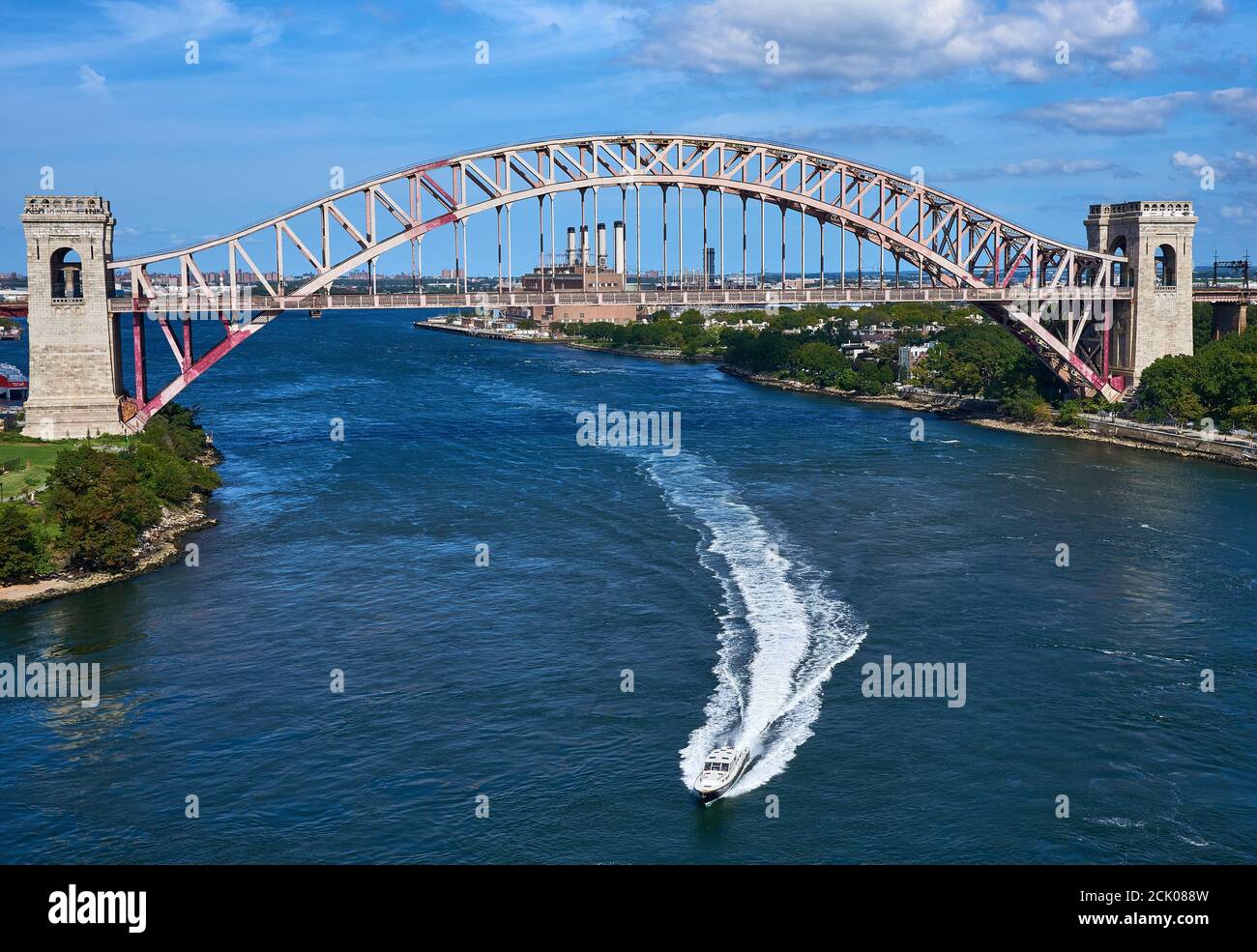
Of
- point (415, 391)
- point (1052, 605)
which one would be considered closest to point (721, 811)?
point (1052, 605)

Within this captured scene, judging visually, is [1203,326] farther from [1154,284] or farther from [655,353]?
[655,353]

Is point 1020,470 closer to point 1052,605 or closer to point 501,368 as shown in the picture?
point 1052,605

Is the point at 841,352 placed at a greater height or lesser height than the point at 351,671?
greater

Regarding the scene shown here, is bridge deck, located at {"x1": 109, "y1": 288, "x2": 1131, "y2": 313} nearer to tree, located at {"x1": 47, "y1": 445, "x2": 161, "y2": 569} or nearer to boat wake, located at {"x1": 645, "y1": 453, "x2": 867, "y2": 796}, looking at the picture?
tree, located at {"x1": 47, "y1": 445, "x2": 161, "y2": 569}

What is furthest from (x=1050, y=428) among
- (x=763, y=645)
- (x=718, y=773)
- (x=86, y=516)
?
(x=718, y=773)

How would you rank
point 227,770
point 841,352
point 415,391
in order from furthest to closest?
point 841,352, point 415,391, point 227,770
